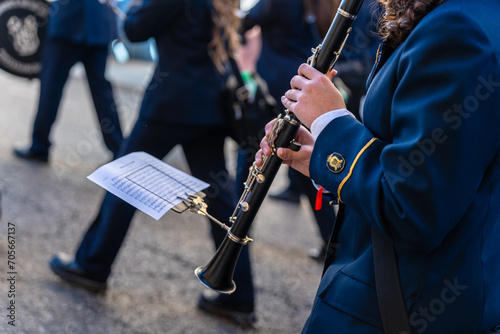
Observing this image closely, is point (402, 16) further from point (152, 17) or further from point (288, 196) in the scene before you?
point (288, 196)

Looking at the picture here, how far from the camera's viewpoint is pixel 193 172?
3045 millimetres

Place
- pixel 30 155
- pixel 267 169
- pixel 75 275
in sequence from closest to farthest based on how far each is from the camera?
1. pixel 267 169
2. pixel 75 275
3. pixel 30 155

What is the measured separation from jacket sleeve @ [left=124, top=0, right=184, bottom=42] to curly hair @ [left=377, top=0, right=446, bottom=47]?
1.62 metres

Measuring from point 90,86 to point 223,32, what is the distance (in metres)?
2.12

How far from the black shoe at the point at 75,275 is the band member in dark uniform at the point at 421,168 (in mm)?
1884

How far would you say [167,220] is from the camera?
423cm

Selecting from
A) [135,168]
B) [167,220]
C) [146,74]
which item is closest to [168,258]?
[167,220]

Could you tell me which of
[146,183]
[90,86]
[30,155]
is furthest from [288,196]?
[146,183]

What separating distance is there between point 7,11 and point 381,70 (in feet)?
9.80

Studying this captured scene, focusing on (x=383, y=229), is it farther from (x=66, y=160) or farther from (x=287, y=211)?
(x=66, y=160)

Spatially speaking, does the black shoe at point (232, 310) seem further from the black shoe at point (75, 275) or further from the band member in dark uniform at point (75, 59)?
the band member in dark uniform at point (75, 59)

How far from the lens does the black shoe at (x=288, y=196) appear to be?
16.5 feet

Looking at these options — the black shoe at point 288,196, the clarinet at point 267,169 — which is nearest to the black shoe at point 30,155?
the black shoe at point 288,196

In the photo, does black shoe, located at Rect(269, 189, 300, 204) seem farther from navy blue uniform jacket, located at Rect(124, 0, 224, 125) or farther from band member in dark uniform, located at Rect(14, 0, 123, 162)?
navy blue uniform jacket, located at Rect(124, 0, 224, 125)
